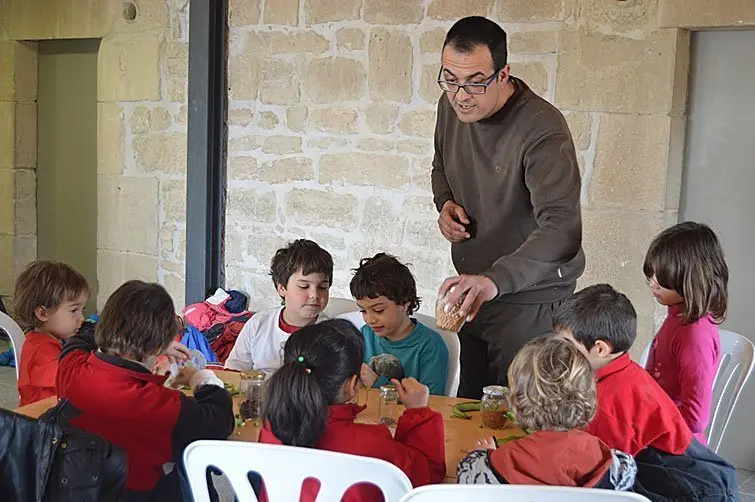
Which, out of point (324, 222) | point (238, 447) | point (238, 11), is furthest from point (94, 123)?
point (238, 447)

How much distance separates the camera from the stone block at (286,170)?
548 cm

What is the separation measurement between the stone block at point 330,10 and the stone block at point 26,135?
235cm

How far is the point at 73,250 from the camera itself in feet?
22.8

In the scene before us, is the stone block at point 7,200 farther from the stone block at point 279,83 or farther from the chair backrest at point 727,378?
the chair backrest at point 727,378

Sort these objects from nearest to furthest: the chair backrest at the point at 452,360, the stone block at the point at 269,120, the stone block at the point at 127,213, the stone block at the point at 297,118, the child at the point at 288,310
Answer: the chair backrest at the point at 452,360, the child at the point at 288,310, the stone block at the point at 297,118, the stone block at the point at 269,120, the stone block at the point at 127,213

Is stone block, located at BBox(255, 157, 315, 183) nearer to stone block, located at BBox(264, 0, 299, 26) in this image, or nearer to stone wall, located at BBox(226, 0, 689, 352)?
stone wall, located at BBox(226, 0, 689, 352)

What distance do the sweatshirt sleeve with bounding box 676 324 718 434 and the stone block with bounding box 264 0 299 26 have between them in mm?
3123

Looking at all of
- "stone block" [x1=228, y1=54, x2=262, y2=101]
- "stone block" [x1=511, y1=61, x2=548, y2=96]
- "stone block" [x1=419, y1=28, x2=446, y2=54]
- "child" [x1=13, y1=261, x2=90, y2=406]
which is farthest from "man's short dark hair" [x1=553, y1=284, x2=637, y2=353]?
"stone block" [x1=228, y1=54, x2=262, y2=101]

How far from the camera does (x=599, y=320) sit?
271 centimetres

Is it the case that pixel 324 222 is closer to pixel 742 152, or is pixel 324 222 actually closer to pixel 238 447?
pixel 742 152

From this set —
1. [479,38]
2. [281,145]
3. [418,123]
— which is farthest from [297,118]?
[479,38]

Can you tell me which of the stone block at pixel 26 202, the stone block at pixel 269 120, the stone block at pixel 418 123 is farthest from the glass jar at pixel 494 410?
the stone block at pixel 26 202

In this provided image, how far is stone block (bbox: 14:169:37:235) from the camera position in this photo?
266 inches

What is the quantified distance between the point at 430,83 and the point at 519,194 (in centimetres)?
201
